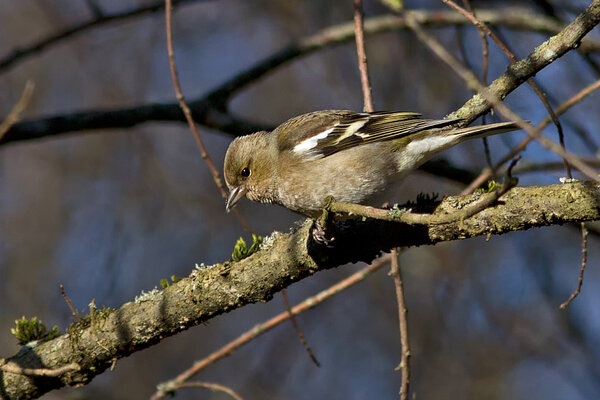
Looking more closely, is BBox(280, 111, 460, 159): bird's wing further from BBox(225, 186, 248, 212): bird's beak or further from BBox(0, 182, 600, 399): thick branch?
BBox(0, 182, 600, 399): thick branch

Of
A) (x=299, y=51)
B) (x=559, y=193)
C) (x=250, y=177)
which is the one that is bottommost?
(x=559, y=193)

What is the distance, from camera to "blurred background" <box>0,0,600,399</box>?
31.8ft

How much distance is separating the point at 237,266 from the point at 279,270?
0.27m

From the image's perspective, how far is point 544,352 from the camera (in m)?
8.86

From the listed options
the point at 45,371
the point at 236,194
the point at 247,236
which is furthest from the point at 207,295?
the point at 247,236

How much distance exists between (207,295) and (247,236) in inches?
302

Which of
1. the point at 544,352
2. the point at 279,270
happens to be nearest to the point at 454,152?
the point at 544,352

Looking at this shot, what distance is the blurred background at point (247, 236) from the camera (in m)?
9.70

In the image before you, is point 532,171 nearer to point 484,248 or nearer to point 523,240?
point 523,240

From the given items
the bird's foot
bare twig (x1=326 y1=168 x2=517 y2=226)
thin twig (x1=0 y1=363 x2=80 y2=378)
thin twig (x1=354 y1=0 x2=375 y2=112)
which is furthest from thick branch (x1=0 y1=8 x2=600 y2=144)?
bare twig (x1=326 y1=168 x2=517 y2=226)

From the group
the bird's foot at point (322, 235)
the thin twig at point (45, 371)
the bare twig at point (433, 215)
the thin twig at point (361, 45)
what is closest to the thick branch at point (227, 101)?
the thin twig at point (361, 45)

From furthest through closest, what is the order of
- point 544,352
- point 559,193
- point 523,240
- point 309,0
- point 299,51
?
point 309,0, point 523,240, point 544,352, point 299,51, point 559,193

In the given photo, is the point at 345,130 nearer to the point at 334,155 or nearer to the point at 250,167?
the point at 334,155

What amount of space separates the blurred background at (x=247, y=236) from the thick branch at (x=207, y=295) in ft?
16.0
